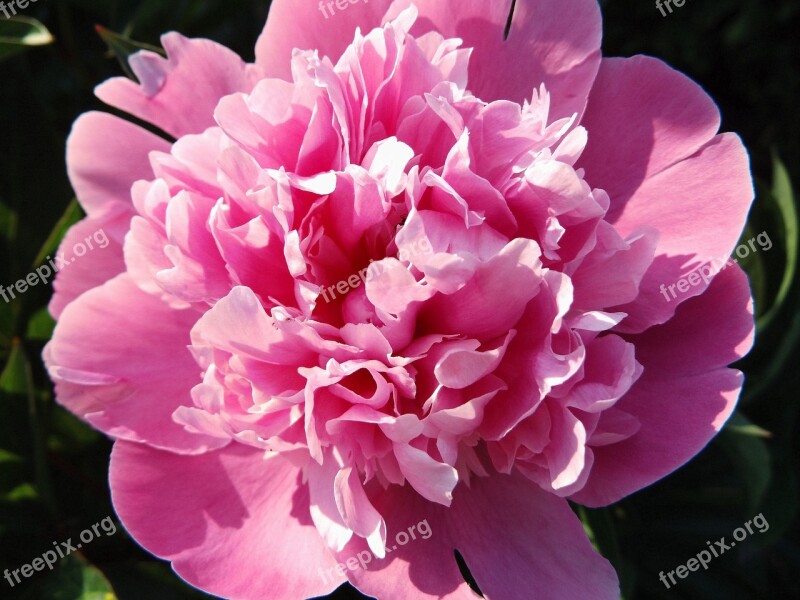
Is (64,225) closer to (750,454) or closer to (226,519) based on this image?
(226,519)

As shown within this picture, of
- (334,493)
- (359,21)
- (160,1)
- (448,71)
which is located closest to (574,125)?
(448,71)

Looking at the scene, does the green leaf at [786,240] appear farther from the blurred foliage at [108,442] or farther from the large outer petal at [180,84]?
A: the large outer petal at [180,84]

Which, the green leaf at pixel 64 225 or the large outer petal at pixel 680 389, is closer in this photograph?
the large outer petal at pixel 680 389

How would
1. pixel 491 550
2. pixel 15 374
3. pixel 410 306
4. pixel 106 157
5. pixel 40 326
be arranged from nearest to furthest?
pixel 410 306, pixel 491 550, pixel 106 157, pixel 15 374, pixel 40 326

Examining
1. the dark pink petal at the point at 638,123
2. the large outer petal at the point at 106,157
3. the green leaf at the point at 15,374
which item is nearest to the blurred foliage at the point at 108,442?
the green leaf at the point at 15,374

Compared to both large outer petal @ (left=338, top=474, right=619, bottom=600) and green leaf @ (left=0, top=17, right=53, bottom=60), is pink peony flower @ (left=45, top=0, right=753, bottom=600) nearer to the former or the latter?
large outer petal @ (left=338, top=474, right=619, bottom=600)

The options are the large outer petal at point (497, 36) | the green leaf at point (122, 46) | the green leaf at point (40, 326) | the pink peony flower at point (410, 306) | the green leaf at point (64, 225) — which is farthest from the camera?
the green leaf at point (40, 326)

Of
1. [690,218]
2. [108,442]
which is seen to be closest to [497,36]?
[690,218]
